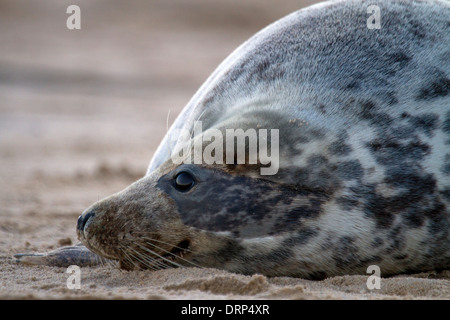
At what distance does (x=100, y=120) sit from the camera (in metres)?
11.5

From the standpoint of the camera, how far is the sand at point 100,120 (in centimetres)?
309

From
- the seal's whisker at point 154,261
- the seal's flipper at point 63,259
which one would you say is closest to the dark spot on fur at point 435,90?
the seal's whisker at point 154,261

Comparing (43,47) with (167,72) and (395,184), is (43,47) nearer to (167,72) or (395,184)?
(167,72)

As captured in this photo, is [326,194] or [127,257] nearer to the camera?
[326,194]

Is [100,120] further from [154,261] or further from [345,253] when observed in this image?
[345,253]

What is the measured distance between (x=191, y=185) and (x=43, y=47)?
557 inches

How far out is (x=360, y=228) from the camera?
318 cm

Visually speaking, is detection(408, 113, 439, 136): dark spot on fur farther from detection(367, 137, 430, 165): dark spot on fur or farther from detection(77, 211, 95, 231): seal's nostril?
detection(77, 211, 95, 231): seal's nostril

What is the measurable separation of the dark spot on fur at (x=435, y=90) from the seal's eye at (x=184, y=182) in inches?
42.6

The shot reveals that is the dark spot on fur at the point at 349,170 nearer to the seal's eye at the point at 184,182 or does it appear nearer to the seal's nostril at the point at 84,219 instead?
the seal's eye at the point at 184,182

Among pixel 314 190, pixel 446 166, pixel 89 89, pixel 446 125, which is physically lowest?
pixel 314 190

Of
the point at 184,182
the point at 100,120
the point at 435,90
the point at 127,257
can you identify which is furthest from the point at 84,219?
the point at 100,120

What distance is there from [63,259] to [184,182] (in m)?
0.88

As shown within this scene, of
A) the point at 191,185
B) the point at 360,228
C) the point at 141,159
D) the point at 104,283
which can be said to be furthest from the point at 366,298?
the point at 141,159
